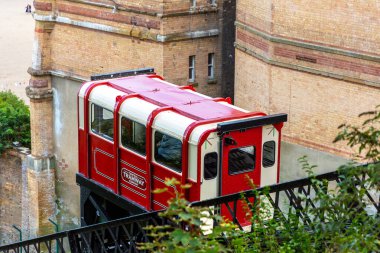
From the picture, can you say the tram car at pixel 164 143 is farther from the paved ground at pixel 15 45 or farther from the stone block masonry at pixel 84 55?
the paved ground at pixel 15 45

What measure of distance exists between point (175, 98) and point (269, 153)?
2268 mm

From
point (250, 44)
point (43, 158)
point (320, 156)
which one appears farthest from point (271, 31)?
point (43, 158)

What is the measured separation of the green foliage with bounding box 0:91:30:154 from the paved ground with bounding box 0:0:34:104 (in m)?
13.3

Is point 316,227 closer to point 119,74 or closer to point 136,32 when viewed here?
point 119,74

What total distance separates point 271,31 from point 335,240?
42.9 feet

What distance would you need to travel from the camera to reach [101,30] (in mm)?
28359

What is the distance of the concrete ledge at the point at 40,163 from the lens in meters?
31.1

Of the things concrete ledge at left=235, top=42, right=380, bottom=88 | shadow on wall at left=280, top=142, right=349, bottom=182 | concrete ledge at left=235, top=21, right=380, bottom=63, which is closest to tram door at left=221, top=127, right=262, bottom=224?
shadow on wall at left=280, top=142, right=349, bottom=182

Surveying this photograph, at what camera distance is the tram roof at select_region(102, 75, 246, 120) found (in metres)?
19.7

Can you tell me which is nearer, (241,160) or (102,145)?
(241,160)

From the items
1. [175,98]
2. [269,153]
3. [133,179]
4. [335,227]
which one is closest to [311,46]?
[175,98]

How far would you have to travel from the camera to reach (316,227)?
39.9 feet

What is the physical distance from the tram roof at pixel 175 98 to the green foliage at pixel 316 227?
532 cm

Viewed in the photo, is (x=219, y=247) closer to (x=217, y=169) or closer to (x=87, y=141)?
(x=217, y=169)
